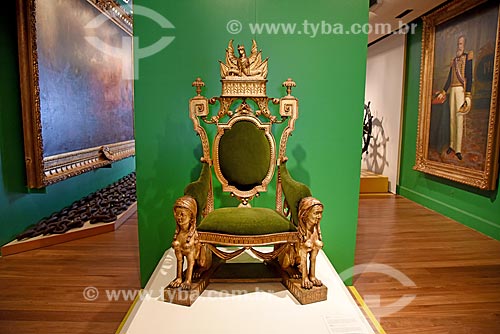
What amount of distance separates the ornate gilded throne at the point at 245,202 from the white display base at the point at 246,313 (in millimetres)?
57

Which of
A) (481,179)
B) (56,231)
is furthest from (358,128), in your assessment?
(56,231)

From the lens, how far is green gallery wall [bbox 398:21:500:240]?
4.07m

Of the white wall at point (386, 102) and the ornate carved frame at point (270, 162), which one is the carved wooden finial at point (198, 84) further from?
the white wall at point (386, 102)

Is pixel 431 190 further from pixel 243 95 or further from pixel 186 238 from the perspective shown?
pixel 186 238

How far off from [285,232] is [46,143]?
2959 mm

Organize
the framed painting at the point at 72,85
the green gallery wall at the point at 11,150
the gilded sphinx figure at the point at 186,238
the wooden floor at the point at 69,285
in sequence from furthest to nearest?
1. the framed painting at the point at 72,85
2. the green gallery wall at the point at 11,150
3. the wooden floor at the point at 69,285
4. the gilded sphinx figure at the point at 186,238

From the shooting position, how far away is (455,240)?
3.82 metres

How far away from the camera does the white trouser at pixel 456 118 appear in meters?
4.54

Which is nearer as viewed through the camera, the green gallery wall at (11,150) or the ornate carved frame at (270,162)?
the ornate carved frame at (270,162)

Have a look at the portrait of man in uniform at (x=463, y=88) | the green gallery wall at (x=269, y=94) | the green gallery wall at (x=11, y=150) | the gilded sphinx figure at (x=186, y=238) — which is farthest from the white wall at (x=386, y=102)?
the green gallery wall at (x=11, y=150)

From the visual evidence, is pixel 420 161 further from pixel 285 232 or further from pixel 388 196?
pixel 285 232

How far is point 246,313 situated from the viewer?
1.68 metres

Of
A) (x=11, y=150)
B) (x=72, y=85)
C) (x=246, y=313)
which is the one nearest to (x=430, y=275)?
(x=246, y=313)

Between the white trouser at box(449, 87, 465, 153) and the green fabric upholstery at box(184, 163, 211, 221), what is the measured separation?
379 cm
